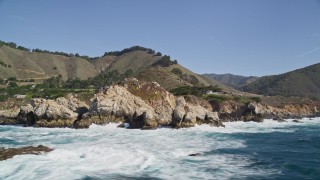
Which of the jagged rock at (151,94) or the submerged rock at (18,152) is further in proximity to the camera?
the jagged rock at (151,94)

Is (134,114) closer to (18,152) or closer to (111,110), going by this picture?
(111,110)

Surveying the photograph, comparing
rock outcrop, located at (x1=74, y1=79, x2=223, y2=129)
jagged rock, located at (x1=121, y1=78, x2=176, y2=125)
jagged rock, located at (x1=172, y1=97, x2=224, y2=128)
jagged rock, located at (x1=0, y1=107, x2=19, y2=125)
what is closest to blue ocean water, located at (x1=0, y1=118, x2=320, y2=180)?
jagged rock, located at (x1=172, y1=97, x2=224, y2=128)

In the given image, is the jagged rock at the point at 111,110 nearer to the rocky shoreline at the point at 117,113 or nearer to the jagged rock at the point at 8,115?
the rocky shoreline at the point at 117,113

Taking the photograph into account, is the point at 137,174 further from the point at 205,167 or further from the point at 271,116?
the point at 271,116

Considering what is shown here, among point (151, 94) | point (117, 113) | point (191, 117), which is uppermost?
point (151, 94)

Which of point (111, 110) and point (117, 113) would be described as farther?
point (117, 113)

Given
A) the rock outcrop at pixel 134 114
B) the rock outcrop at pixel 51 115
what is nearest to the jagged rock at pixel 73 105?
the rock outcrop at pixel 51 115

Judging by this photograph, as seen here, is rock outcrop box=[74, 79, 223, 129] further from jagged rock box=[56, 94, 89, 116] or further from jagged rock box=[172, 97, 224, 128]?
jagged rock box=[56, 94, 89, 116]

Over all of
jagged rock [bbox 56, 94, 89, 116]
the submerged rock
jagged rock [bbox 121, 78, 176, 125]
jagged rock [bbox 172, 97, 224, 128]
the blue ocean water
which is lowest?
the blue ocean water

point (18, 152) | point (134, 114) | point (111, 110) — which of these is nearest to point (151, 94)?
point (134, 114)

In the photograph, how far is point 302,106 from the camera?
96562 mm

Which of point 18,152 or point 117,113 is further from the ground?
point 117,113

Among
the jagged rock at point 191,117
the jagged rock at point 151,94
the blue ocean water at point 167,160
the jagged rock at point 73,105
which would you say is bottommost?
the blue ocean water at point 167,160

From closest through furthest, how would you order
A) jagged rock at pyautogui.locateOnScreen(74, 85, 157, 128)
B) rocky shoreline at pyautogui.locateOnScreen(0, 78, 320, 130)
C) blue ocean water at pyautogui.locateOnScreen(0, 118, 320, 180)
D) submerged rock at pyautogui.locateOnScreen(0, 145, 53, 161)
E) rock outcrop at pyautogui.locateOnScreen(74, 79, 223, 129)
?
blue ocean water at pyautogui.locateOnScreen(0, 118, 320, 180) → submerged rock at pyautogui.locateOnScreen(0, 145, 53, 161) → rock outcrop at pyautogui.locateOnScreen(74, 79, 223, 129) → rocky shoreline at pyautogui.locateOnScreen(0, 78, 320, 130) → jagged rock at pyautogui.locateOnScreen(74, 85, 157, 128)
